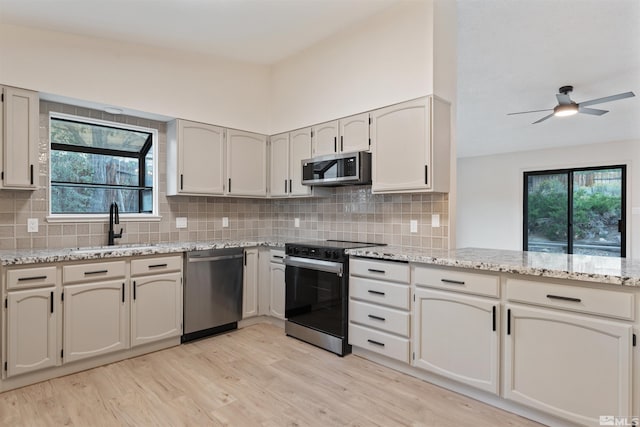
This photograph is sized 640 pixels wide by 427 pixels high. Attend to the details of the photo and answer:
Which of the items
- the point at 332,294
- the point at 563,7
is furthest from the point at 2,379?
the point at 563,7

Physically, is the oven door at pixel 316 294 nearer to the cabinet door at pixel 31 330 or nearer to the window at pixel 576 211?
the cabinet door at pixel 31 330

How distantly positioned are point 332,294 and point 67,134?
2.83 metres

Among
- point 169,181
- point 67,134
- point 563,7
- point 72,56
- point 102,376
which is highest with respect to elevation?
point 563,7

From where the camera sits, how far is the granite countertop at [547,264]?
1.72m

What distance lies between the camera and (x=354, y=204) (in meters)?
3.65

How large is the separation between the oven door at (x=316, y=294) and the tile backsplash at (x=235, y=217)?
2.23 ft

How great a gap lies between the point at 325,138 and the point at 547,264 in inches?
88.9

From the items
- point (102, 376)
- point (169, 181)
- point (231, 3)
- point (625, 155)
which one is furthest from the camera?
point (625, 155)

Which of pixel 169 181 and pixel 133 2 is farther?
pixel 169 181

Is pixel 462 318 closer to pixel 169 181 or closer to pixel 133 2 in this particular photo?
pixel 169 181

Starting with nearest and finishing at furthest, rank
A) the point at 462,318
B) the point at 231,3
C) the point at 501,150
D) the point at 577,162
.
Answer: the point at 462,318
the point at 231,3
the point at 577,162
the point at 501,150

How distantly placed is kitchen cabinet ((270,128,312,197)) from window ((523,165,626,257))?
19.0 feet

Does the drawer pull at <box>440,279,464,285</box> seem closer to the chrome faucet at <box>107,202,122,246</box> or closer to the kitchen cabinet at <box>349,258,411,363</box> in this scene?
the kitchen cabinet at <box>349,258,411,363</box>

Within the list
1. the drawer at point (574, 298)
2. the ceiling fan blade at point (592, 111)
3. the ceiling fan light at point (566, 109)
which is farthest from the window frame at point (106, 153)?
the ceiling fan blade at point (592, 111)
